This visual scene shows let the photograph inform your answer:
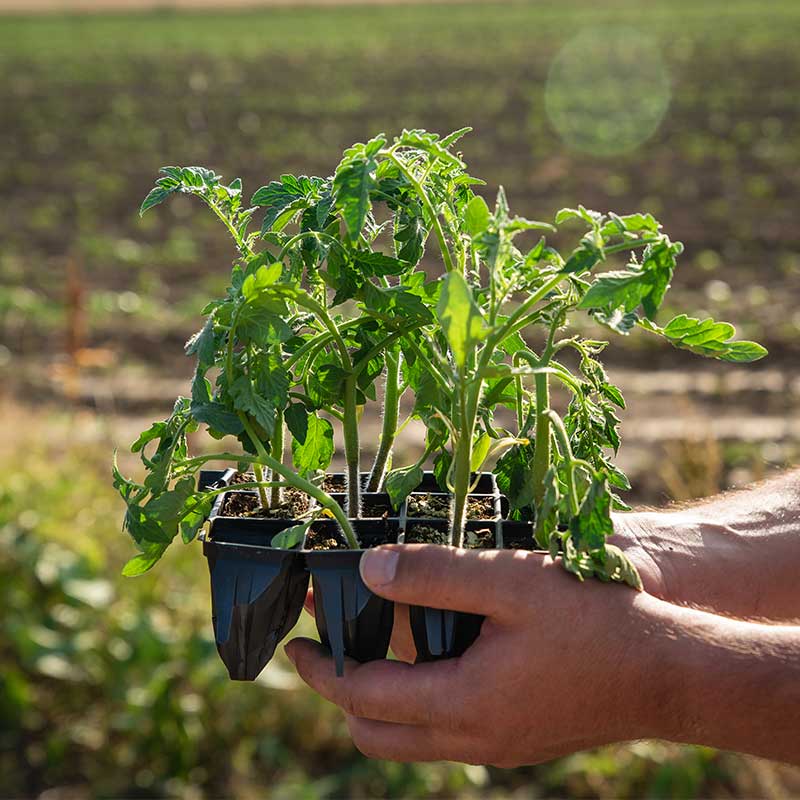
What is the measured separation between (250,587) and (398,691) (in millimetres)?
222

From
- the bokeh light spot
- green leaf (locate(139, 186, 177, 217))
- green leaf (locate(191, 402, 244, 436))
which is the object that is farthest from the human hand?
the bokeh light spot

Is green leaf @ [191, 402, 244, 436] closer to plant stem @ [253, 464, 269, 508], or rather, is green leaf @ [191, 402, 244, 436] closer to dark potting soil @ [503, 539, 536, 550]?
plant stem @ [253, 464, 269, 508]

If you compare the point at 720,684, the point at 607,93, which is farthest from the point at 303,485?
the point at 607,93

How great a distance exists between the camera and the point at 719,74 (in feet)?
60.7

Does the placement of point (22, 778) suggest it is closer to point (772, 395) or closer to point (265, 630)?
point (265, 630)

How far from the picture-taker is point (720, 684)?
1.23 meters

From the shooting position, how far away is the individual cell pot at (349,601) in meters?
1.25

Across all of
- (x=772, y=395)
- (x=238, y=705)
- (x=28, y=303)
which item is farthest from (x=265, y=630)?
(x=28, y=303)

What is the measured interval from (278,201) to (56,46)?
27914mm

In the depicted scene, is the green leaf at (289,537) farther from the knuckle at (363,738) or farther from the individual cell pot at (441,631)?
the knuckle at (363,738)

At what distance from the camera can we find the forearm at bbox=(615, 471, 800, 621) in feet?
5.04

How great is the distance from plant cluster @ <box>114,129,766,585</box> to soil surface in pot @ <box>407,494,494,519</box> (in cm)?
8

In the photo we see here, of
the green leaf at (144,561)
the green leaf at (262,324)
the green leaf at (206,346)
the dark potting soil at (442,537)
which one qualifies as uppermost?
the green leaf at (262,324)

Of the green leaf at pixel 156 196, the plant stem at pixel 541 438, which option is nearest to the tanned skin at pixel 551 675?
the plant stem at pixel 541 438
